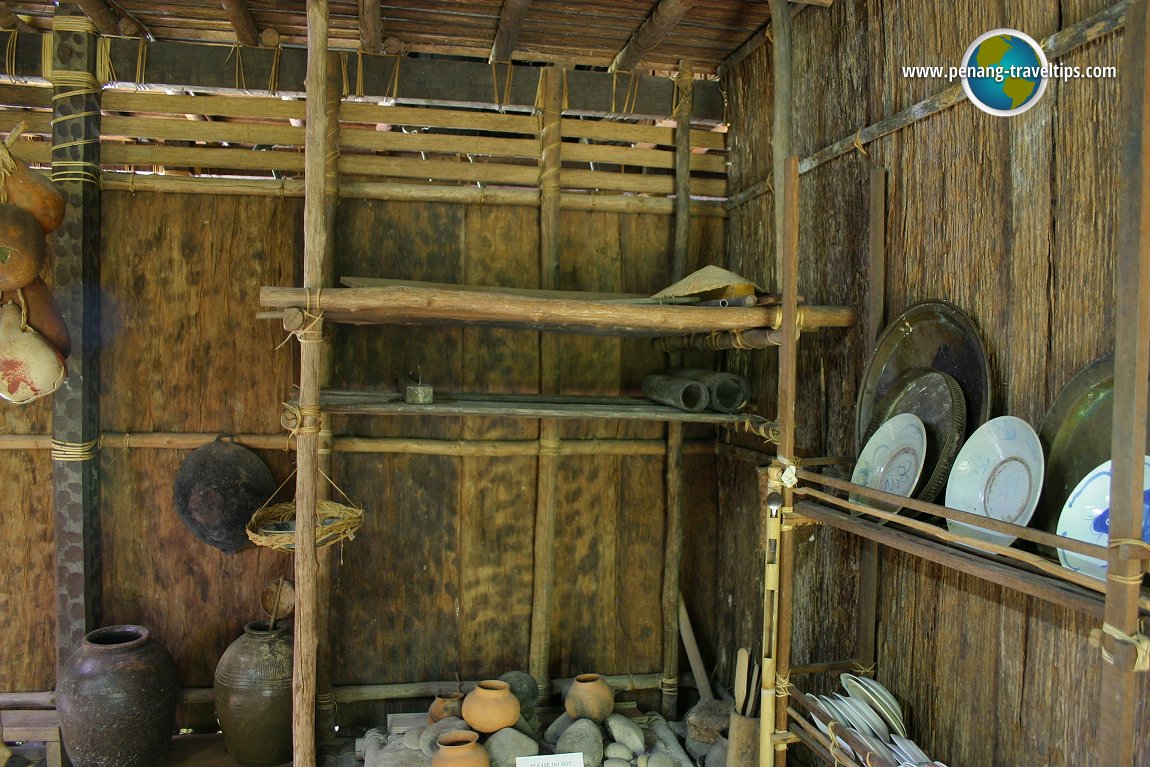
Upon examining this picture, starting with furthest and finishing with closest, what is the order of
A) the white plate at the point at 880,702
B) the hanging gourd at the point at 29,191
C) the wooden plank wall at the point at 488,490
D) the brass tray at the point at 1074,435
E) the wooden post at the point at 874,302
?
the wooden plank wall at the point at 488,490, the hanging gourd at the point at 29,191, the wooden post at the point at 874,302, the white plate at the point at 880,702, the brass tray at the point at 1074,435

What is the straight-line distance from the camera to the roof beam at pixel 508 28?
3750 millimetres

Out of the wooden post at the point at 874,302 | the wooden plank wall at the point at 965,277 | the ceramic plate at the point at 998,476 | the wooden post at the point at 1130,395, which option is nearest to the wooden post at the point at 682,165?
the wooden plank wall at the point at 965,277

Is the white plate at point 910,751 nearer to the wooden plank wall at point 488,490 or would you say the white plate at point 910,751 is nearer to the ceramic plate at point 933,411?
the ceramic plate at point 933,411

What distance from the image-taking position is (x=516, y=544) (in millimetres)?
4469

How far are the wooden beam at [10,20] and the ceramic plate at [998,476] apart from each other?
4.88 metres

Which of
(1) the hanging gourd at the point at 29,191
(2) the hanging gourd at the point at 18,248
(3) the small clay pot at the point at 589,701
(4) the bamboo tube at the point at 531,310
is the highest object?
(1) the hanging gourd at the point at 29,191

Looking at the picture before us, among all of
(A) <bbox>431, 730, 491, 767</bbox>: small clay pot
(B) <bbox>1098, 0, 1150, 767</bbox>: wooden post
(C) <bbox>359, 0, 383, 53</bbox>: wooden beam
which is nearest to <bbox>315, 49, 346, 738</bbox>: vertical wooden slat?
(C) <bbox>359, 0, 383, 53</bbox>: wooden beam

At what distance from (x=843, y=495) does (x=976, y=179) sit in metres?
1.33

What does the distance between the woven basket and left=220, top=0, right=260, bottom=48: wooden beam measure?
2.49m

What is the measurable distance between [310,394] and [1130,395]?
2713mm

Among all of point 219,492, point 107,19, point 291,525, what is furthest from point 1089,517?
point 107,19

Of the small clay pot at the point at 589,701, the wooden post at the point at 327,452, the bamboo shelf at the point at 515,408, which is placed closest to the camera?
the bamboo shelf at the point at 515,408

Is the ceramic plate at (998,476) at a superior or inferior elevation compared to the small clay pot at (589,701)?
superior

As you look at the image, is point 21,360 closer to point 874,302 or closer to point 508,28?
point 508,28
